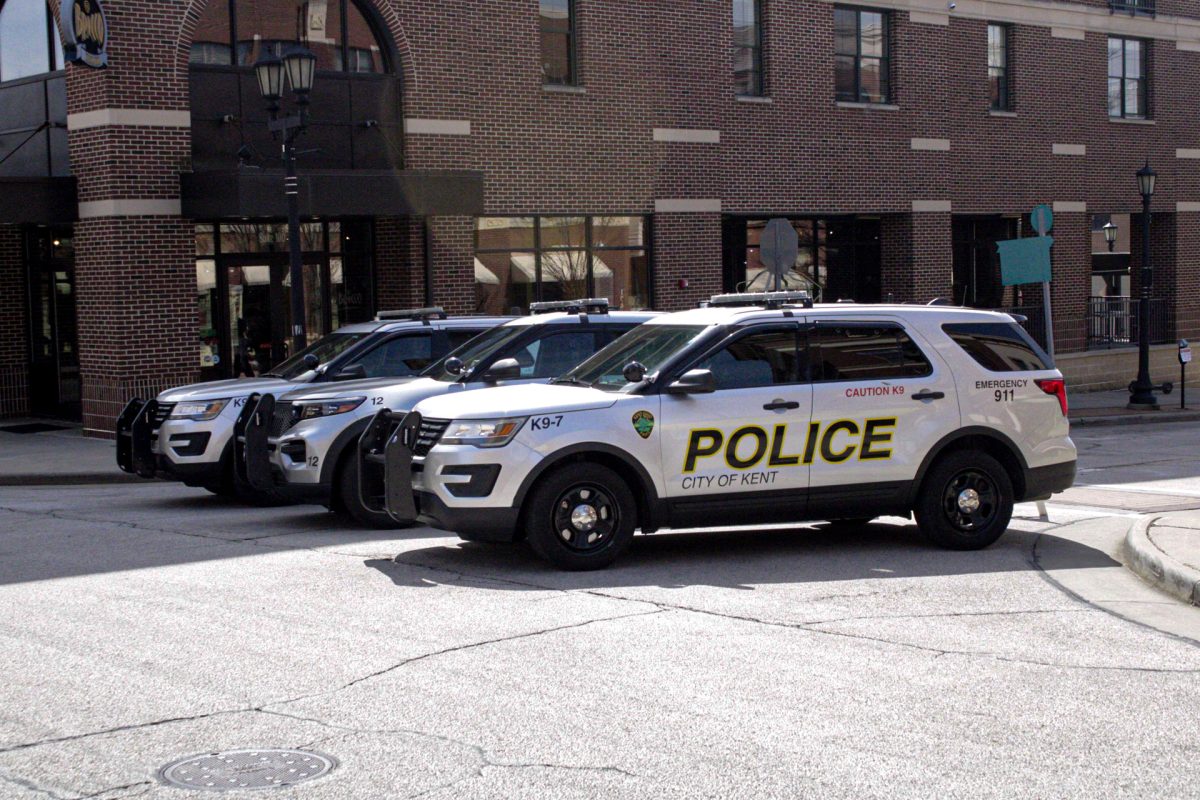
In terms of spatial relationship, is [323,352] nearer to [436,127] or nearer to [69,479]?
[69,479]

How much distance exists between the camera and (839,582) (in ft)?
31.1

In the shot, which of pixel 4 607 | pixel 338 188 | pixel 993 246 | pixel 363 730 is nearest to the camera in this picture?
pixel 363 730

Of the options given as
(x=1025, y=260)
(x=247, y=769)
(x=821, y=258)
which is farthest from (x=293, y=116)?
(x=821, y=258)

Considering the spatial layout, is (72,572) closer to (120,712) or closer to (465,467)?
(465,467)

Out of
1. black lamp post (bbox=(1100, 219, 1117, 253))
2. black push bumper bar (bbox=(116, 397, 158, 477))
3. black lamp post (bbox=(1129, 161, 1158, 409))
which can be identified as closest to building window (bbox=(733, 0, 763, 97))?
black lamp post (bbox=(1129, 161, 1158, 409))

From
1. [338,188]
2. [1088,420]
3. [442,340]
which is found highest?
[338,188]

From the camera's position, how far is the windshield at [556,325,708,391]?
10.2 metres

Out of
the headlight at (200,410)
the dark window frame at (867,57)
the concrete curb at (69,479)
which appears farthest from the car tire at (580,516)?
the dark window frame at (867,57)

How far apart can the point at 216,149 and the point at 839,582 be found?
48.8ft

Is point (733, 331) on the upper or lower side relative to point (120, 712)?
upper

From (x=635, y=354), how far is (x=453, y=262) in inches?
542

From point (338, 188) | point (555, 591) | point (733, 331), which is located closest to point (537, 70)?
point (338, 188)

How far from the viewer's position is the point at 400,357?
13.8 metres

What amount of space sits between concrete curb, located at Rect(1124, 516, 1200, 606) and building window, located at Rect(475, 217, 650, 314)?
15257 mm
